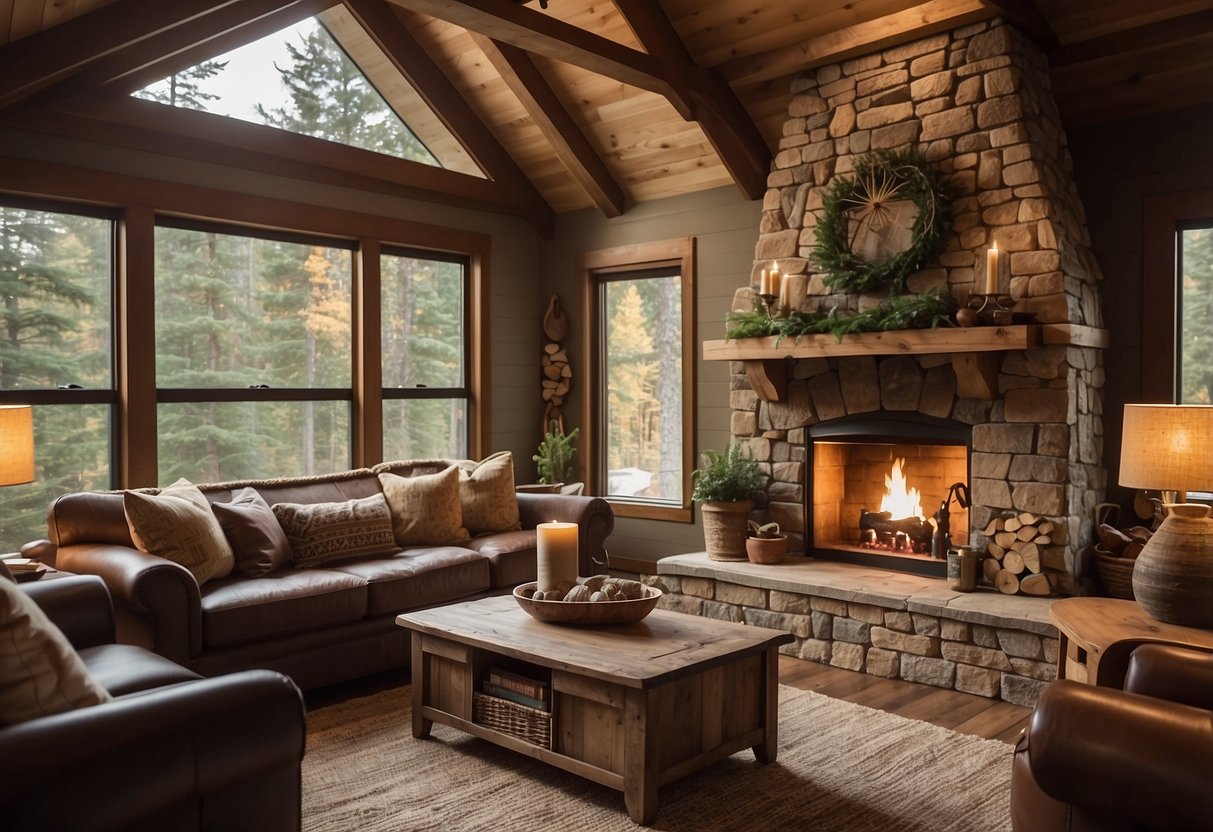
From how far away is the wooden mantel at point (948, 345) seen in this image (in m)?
3.98

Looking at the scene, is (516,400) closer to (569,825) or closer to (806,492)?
(806,492)

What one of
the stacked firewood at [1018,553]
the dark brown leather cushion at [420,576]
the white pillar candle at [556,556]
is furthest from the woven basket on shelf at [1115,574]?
the dark brown leather cushion at [420,576]

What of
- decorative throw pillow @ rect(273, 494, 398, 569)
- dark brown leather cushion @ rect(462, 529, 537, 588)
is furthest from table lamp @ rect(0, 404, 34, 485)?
dark brown leather cushion @ rect(462, 529, 537, 588)

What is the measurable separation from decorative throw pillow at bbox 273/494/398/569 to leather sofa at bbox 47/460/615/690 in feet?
0.21

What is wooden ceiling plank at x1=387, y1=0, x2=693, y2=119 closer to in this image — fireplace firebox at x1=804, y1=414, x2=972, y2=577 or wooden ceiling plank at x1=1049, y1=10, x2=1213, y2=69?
wooden ceiling plank at x1=1049, y1=10, x2=1213, y2=69

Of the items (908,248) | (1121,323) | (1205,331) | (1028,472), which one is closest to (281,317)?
(908,248)

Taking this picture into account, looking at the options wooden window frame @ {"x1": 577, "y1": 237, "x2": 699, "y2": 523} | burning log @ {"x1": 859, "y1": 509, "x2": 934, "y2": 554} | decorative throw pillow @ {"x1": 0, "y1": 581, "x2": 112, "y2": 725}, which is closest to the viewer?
decorative throw pillow @ {"x1": 0, "y1": 581, "x2": 112, "y2": 725}

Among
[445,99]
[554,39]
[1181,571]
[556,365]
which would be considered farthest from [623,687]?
[445,99]

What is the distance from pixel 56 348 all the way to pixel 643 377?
3.45 m

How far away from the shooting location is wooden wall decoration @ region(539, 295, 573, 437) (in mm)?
6578

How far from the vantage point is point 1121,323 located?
448 cm

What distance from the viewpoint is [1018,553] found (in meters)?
4.16

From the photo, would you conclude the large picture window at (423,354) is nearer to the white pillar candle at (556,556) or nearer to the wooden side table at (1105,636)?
the white pillar candle at (556,556)

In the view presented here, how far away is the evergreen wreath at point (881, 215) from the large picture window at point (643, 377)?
126cm
